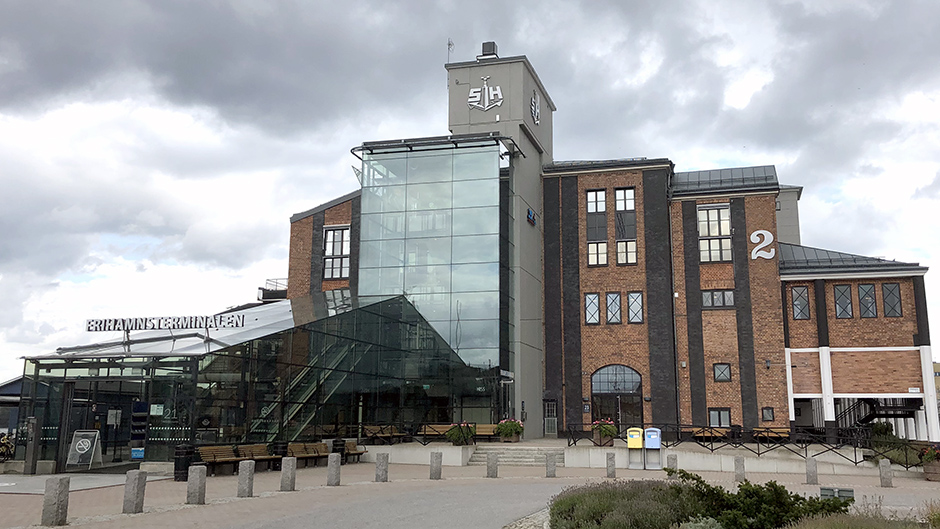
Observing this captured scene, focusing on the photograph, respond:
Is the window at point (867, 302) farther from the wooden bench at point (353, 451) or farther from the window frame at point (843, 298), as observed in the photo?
the wooden bench at point (353, 451)

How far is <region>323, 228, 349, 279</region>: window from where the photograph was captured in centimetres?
3825

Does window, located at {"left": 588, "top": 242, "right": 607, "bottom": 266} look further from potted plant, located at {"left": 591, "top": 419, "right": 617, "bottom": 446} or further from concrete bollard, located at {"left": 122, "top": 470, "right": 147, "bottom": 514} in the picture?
concrete bollard, located at {"left": 122, "top": 470, "right": 147, "bottom": 514}

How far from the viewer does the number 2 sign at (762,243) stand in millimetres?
36125

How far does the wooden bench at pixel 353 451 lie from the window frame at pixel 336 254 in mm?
12947

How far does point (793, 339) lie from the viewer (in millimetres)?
35844

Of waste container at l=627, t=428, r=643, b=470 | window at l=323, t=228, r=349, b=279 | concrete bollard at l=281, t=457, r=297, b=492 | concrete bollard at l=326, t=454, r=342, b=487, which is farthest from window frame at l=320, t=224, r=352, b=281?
concrete bollard at l=281, t=457, r=297, b=492

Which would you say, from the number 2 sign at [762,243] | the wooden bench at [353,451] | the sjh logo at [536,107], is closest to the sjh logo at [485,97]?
the sjh logo at [536,107]

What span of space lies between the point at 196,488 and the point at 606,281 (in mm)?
25991

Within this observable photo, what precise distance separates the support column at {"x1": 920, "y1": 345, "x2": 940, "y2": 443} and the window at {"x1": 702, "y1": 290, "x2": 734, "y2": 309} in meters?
7.92

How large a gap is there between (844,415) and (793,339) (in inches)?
159

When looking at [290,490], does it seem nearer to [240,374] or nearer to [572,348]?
[240,374]

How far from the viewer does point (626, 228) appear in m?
37.8

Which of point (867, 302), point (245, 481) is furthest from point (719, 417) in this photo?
point (245, 481)

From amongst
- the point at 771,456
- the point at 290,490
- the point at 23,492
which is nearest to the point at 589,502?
the point at 290,490
